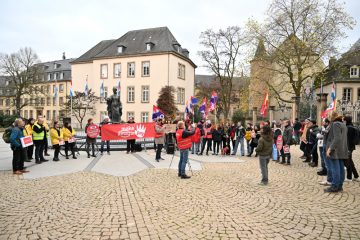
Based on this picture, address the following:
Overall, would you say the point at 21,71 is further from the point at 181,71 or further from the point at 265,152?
the point at 265,152

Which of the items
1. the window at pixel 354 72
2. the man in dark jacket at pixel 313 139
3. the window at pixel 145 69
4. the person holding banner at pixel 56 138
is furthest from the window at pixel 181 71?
the man in dark jacket at pixel 313 139

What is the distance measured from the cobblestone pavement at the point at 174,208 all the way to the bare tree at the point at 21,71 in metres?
42.9

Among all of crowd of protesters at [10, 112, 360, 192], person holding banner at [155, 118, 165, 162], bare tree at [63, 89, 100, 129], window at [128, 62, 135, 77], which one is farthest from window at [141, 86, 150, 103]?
person holding banner at [155, 118, 165, 162]

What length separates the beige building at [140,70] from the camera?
4025cm

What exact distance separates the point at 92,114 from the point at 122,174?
122 feet

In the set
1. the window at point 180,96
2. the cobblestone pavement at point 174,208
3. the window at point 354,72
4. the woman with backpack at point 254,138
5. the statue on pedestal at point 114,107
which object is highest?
the window at point 354,72

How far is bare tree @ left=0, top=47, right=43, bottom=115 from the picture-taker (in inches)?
1773

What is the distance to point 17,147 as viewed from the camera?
→ 8.73 meters

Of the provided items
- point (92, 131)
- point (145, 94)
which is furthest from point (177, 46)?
point (92, 131)

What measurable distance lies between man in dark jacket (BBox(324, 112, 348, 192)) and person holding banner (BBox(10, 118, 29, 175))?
8955mm

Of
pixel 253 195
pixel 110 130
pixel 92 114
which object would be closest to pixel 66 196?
pixel 253 195

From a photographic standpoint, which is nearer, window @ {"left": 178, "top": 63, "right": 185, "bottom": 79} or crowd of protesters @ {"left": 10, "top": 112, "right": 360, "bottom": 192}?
crowd of protesters @ {"left": 10, "top": 112, "right": 360, "bottom": 192}

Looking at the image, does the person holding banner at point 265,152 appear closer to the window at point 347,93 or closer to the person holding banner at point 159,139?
the person holding banner at point 159,139

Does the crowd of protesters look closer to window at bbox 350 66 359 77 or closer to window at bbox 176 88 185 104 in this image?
window at bbox 176 88 185 104
